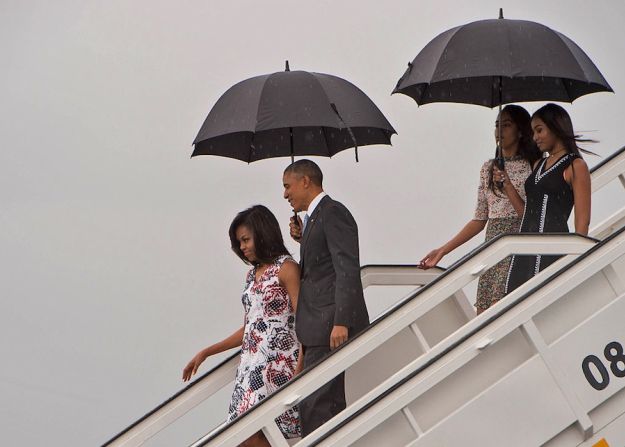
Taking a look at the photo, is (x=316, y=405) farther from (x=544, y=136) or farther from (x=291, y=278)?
(x=544, y=136)

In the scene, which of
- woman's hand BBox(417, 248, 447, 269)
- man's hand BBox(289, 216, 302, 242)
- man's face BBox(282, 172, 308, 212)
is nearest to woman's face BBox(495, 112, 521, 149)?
woman's hand BBox(417, 248, 447, 269)

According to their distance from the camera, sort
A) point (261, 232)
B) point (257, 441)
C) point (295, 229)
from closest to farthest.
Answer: point (257, 441) → point (261, 232) → point (295, 229)

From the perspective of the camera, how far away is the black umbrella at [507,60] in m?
5.00

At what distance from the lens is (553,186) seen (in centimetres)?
500

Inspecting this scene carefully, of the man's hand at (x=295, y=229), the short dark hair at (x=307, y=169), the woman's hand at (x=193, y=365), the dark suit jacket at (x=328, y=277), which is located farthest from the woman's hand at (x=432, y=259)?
the woman's hand at (x=193, y=365)

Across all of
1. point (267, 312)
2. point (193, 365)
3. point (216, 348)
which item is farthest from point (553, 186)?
point (193, 365)

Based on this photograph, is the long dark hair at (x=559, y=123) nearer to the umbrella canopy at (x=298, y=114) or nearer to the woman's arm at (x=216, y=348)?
the umbrella canopy at (x=298, y=114)

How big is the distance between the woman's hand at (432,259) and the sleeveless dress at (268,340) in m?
0.74

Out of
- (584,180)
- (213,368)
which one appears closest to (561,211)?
(584,180)

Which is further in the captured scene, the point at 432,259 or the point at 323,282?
the point at 432,259

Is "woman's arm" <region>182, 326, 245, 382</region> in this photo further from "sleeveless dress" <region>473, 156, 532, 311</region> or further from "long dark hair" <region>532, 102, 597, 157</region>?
"long dark hair" <region>532, 102, 597, 157</region>

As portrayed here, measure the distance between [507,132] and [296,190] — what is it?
1.12m

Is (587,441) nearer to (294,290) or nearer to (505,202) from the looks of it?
(294,290)

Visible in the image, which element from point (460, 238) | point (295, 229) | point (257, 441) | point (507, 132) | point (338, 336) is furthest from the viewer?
point (460, 238)
